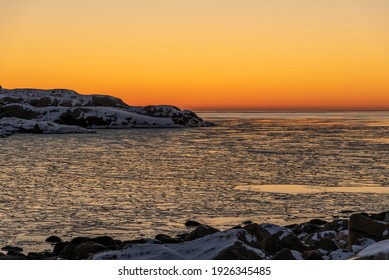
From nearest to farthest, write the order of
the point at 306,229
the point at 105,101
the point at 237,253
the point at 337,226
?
the point at 237,253
the point at 337,226
the point at 306,229
the point at 105,101

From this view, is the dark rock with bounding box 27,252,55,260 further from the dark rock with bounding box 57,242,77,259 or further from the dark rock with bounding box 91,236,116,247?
the dark rock with bounding box 91,236,116,247

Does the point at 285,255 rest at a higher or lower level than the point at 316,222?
higher

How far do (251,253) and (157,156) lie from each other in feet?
104

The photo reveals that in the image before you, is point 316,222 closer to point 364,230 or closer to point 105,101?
point 364,230

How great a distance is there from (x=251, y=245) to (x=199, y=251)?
106 cm

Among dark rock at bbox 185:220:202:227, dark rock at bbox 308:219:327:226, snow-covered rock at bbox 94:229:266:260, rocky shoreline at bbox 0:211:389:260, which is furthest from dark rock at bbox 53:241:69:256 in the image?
dark rock at bbox 308:219:327:226

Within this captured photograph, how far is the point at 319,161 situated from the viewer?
35.5 metres

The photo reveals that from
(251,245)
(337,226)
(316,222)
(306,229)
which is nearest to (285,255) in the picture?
(251,245)

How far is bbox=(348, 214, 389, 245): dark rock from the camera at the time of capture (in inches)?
481

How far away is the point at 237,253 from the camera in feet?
31.5

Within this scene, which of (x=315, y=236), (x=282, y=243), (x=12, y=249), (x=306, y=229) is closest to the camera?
(x=282, y=243)

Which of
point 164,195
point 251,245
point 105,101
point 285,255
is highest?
point 105,101

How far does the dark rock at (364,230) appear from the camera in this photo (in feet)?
40.1
